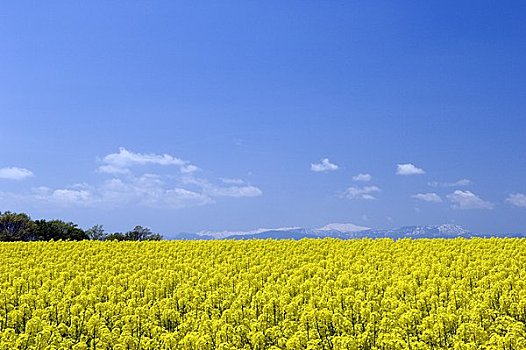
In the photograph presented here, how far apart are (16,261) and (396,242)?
49.4 feet

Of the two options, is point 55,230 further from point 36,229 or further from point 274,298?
point 274,298

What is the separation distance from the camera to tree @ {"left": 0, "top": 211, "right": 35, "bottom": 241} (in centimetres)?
5388

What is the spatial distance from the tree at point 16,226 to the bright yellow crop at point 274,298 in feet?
99.9

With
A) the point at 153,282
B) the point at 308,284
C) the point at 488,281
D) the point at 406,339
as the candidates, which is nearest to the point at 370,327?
the point at 406,339

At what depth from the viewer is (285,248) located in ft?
81.3

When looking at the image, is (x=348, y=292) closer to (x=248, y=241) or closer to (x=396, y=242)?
(x=396, y=242)

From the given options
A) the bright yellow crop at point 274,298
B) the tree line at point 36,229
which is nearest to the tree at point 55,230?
the tree line at point 36,229

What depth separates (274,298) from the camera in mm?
13039

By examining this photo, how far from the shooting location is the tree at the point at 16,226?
177 ft

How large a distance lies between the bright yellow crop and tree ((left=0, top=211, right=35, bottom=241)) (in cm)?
3046

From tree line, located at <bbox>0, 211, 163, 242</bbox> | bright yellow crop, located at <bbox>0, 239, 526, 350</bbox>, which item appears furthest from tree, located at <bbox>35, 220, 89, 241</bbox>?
bright yellow crop, located at <bbox>0, 239, 526, 350</bbox>

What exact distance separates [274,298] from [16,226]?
47.6m

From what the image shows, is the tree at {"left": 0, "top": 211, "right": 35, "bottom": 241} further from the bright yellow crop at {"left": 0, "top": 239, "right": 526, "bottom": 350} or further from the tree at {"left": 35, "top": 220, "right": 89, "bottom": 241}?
the bright yellow crop at {"left": 0, "top": 239, "right": 526, "bottom": 350}

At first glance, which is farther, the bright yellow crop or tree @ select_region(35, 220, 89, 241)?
tree @ select_region(35, 220, 89, 241)
